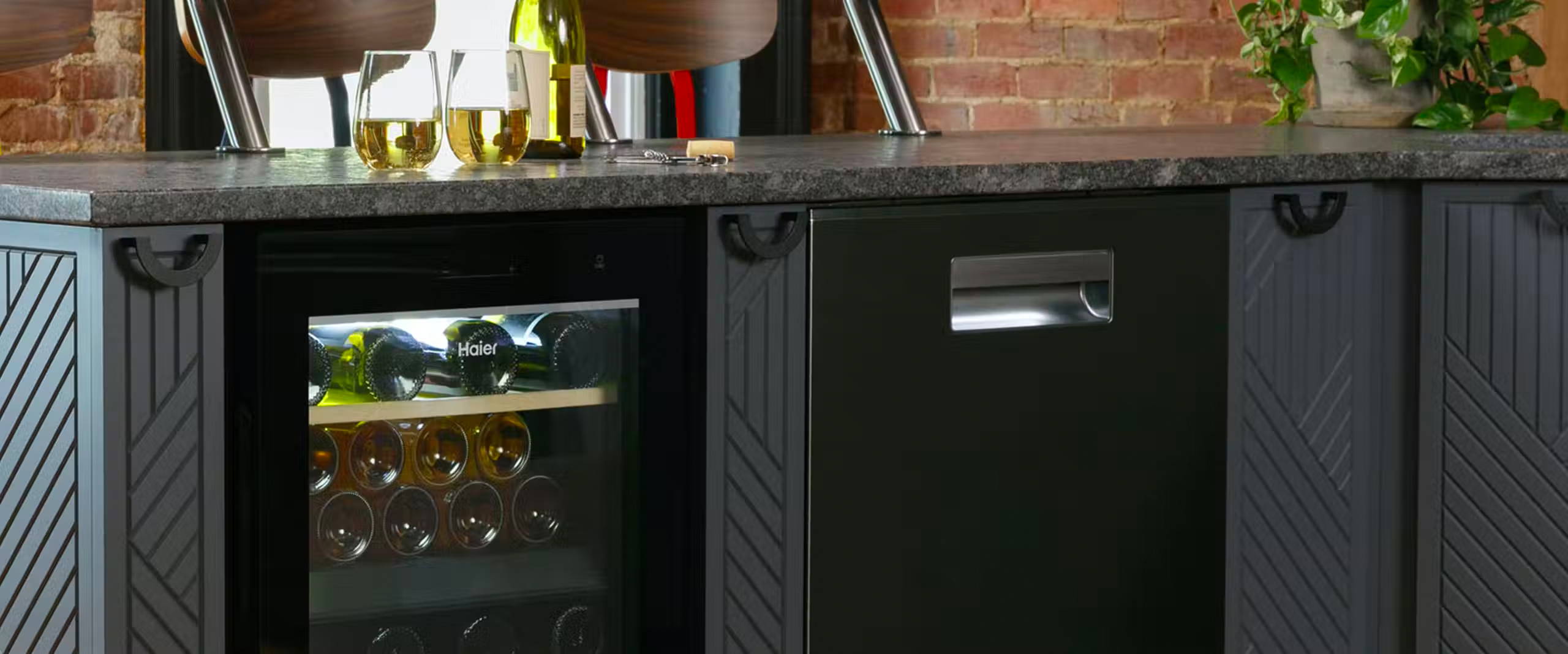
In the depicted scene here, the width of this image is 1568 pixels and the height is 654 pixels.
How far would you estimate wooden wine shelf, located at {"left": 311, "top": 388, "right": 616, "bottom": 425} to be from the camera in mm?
1496

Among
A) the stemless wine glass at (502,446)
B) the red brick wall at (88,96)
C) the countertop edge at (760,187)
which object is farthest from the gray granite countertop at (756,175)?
the red brick wall at (88,96)

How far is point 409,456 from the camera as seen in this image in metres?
1.58

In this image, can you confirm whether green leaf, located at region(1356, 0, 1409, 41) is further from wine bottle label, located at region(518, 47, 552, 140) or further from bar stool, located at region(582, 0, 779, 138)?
wine bottle label, located at region(518, 47, 552, 140)

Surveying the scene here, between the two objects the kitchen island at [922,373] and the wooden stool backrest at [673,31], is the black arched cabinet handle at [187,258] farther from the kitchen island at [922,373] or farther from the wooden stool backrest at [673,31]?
the wooden stool backrest at [673,31]

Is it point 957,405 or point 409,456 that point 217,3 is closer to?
point 409,456

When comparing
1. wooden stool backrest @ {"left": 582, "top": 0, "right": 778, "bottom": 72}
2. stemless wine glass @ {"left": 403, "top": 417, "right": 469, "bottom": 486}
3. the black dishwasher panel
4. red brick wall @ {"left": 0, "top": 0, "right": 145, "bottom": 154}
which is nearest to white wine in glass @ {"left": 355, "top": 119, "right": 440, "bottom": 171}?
stemless wine glass @ {"left": 403, "top": 417, "right": 469, "bottom": 486}

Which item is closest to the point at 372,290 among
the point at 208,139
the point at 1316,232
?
the point at 1316,232

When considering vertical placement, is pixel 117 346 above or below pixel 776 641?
above

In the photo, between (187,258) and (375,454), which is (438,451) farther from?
(187,258)

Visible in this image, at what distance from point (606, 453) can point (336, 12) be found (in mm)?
801

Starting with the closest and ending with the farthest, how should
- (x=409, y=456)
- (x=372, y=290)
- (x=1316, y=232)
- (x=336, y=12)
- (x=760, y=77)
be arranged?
(x=372, y=290), (x=409, y=456), (x=1316, y=232), (x=336, y=12), (x=760, y=77)

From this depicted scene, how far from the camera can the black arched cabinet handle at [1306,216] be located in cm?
188

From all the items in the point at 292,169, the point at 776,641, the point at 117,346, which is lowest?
the point at 776,641

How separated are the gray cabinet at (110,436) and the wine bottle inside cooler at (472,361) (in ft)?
0.64
